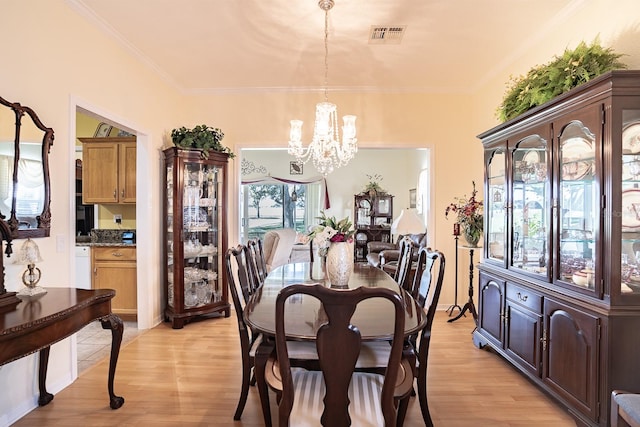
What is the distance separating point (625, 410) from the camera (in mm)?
1353

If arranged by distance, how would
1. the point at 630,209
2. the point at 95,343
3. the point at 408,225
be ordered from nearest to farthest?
the point at 630,209 → the point at 95,343 → the point at 408,225

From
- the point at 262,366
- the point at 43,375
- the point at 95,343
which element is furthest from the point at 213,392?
the point at 95,343

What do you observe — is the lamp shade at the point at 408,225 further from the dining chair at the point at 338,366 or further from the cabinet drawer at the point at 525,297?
the dining chair at the point at 338,366

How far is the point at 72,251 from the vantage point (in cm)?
268

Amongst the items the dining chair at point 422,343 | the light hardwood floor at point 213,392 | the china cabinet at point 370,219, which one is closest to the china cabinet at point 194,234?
the light hardwood floor at point 213,392

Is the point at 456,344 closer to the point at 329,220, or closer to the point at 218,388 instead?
the point at 329,220

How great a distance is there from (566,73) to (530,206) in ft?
3.08

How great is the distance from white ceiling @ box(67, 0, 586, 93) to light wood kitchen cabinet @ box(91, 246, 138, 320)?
2.13 m

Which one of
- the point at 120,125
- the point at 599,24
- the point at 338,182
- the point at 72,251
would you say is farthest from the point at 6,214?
the point at 338,182

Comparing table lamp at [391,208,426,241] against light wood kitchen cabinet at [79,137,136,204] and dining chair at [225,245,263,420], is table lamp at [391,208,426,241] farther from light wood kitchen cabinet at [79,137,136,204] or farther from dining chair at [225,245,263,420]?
light wood kitchen cabinet at [79,137,136,204]

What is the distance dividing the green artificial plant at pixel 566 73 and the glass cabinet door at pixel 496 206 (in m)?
0.48

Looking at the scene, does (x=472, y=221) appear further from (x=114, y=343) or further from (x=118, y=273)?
(x=118, y=273)

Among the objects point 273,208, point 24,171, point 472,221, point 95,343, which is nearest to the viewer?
point 24,171

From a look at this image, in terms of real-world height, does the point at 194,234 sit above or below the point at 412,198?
below
